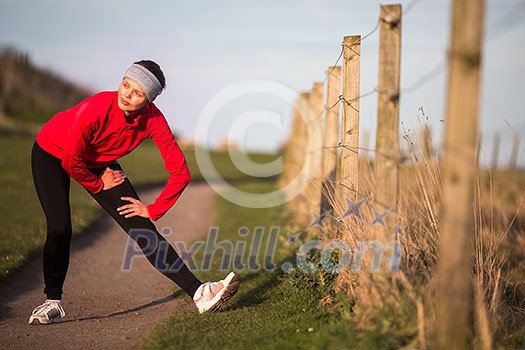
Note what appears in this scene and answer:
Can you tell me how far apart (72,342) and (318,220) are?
3647 mm

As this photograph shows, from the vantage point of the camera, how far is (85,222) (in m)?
10.9

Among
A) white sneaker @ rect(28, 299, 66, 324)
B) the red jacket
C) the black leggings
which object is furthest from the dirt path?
the red jacket

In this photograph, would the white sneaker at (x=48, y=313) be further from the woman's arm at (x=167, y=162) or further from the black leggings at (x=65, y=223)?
the woman's arm at (x=167, y=162)

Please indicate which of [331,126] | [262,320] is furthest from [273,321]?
[331,126]

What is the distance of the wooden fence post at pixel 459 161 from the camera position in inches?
129

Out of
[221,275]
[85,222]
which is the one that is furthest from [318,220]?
[85,222]

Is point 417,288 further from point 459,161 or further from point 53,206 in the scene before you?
point 53,206

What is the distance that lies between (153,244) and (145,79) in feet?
4.32

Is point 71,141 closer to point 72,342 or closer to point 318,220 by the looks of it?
point 72,342

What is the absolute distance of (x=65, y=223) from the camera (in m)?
5.28

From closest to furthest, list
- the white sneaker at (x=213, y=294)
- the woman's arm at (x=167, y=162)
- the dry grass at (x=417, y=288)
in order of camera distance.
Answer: the dry grass at (x=417, y=288), the white sneaker at (x=213, y=294), the woman's arm at (x=167, y=162)

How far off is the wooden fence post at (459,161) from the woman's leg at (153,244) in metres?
2.33

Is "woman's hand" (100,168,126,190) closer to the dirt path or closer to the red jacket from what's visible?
the red jacket

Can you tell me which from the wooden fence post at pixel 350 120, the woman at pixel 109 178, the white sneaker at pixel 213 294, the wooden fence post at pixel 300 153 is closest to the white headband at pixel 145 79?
the woman at pixel 109 178
